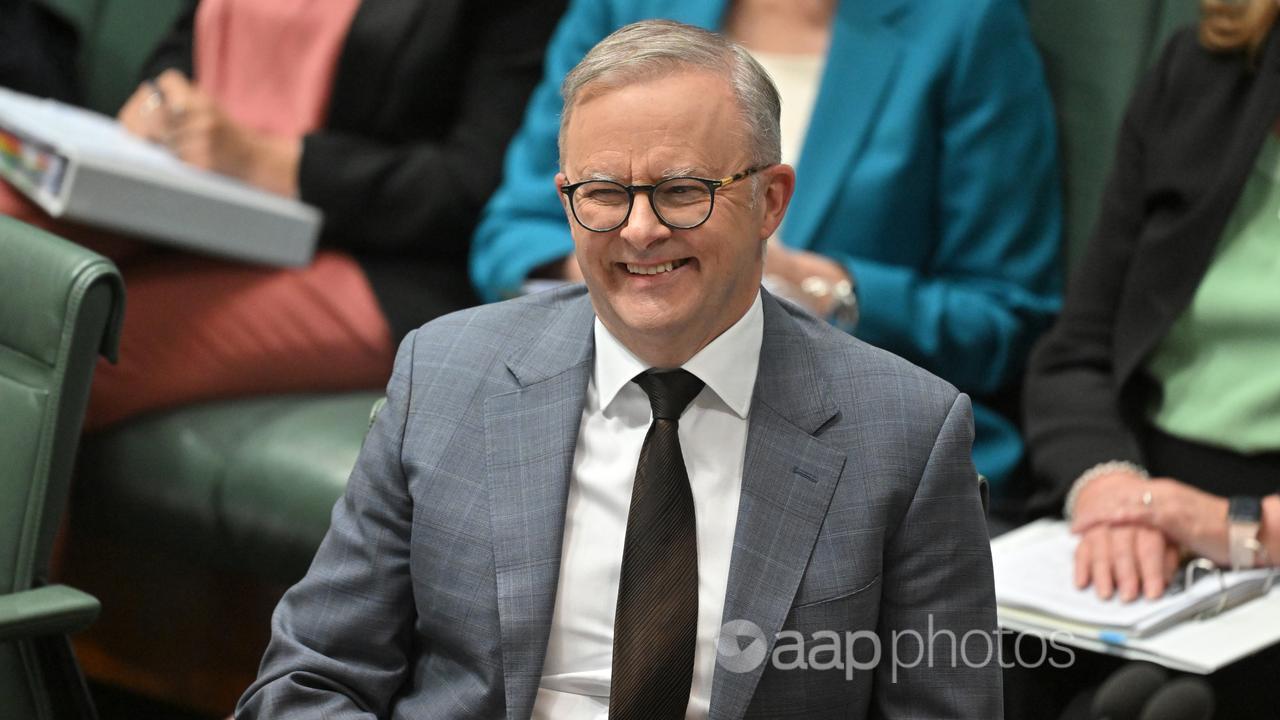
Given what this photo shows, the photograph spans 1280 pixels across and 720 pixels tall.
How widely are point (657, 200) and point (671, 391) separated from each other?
0.20 metres

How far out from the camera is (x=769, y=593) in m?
1.43

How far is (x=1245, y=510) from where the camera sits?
6.47 ft

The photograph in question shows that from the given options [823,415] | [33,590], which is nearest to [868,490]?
[823,415]

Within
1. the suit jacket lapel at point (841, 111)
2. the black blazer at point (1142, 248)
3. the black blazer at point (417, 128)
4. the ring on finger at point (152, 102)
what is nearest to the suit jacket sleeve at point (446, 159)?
the black blazer at point (417, 128)

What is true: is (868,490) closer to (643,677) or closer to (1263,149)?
(643,677)

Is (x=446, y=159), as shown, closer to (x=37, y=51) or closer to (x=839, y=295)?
(x=839, y=295)

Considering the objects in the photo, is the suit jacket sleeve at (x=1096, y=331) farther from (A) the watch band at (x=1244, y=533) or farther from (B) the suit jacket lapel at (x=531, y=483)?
(B) the suit jacket lapel at (x=531, y=483)

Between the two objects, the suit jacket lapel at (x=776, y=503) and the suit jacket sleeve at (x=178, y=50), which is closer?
the suit jacket lapel at (x=776, y=503)

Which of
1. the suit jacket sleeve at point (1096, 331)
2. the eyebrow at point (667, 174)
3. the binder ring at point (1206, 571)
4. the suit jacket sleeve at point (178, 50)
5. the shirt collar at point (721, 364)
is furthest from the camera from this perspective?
the suit jacket sleeve at point (178, 50)

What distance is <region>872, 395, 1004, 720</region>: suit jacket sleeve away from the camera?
1426mm

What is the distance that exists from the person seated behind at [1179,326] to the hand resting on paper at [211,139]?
4.48 ft

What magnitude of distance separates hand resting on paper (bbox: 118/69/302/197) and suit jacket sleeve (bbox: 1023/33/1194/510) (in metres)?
1.36
